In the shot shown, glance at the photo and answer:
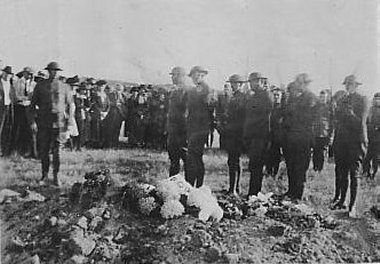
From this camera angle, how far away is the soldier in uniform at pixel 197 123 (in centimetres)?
376

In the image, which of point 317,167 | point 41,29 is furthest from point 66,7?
point 317,167

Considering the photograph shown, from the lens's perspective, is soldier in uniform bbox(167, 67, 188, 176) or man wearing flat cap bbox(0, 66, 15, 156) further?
soldier in uniform bbox(167, 67, 188, 176)

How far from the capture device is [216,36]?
3.80m

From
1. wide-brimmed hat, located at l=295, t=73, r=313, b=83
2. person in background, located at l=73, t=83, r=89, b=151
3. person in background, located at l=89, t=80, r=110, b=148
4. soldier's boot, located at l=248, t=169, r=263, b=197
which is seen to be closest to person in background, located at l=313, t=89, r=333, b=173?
wide-brimmed hat, located at l=295, t=73, r=313, b=83

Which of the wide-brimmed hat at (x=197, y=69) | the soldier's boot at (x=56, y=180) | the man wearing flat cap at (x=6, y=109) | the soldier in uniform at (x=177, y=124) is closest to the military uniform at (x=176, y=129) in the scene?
the soldier in uniform at (x=177, y=124)

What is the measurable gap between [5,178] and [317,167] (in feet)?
6.00

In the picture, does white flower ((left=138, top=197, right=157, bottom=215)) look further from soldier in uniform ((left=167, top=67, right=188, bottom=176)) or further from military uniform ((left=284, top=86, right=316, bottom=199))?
military uniform ((left=284, top=86, right=316, bottom=199))

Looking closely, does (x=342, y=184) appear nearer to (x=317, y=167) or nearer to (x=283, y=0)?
(x=317, y=167)

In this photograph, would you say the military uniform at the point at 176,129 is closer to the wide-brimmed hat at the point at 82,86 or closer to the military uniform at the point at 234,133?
the military uniform at the point at 234,133

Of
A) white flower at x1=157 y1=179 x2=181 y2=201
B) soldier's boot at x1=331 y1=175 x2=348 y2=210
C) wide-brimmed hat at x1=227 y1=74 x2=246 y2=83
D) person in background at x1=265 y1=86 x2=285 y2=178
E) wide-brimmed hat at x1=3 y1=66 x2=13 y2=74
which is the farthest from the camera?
soldier's boot at x1=331 y1=175 x2=348 y2=210

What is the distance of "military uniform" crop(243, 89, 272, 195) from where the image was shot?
12.7 ft

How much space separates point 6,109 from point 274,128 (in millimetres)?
1540

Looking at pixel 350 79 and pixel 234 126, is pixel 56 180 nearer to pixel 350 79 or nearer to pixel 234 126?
pixel 234 126

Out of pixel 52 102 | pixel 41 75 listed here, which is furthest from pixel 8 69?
pixel 52 102
